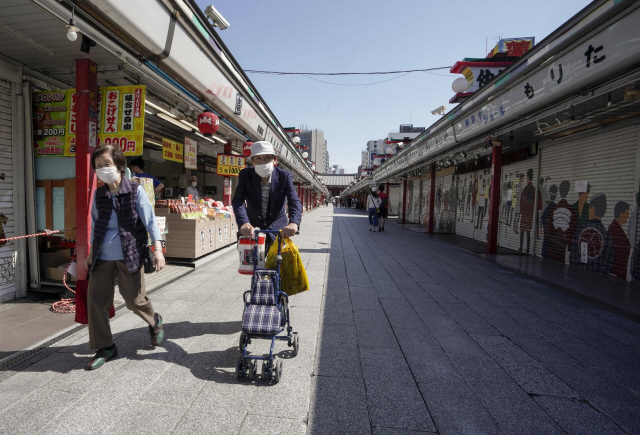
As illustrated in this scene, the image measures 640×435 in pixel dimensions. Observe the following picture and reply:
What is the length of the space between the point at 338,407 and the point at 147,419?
3.98ft

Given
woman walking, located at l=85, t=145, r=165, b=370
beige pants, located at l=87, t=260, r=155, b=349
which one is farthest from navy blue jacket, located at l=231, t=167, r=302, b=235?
beige pants, located at l=87, t=260, r=155, b=349

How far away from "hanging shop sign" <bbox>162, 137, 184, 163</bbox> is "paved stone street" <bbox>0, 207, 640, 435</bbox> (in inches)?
150

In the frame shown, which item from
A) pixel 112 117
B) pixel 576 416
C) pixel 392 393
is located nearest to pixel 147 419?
pixel 392 393

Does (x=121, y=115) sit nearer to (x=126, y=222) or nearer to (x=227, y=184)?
(x=126, y=222)

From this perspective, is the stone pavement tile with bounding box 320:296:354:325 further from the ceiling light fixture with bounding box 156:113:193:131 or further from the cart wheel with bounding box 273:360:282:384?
the ceiling light fixture with bounding box 156:113:193:131

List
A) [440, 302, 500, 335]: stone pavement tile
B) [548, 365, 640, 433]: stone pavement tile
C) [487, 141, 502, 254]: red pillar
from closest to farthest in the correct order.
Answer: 1. [548, 365, 640, 433]: stone pavement tile
2. [440, 302, 500, 335]: stone pavement tile
3. [487, 141, 502, 254]: red pillar

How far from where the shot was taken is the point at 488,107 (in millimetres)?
7055

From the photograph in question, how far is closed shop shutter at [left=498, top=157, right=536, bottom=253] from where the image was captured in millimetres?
8680

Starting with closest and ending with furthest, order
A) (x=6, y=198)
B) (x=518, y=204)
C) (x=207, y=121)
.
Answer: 1. (x=6, y=198)
2. (x=207, y=121)
3. (x=518, y=204)

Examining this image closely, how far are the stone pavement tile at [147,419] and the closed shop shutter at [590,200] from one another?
756 cm

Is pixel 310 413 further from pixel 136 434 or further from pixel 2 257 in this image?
pixel 2 257

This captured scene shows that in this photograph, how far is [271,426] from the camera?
1.94m

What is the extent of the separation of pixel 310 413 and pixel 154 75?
4.12 m

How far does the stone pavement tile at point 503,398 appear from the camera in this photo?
6.58ft
